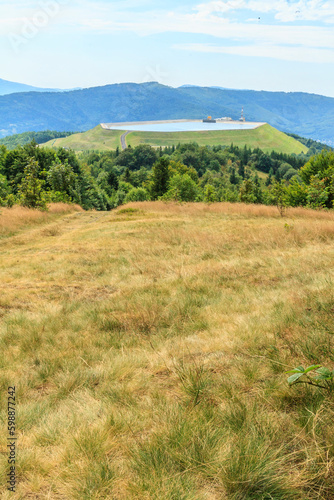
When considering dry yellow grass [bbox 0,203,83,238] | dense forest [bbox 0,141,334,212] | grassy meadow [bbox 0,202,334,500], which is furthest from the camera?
dense forest [bbox 0,141,334,212]

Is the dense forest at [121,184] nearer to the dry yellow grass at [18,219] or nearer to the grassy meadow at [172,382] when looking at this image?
the dry yellow grass at [18,219]

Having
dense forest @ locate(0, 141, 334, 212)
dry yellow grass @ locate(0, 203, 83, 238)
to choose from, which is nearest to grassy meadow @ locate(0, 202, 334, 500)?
dry yellow grass @ locate(0, 203, 83, 238)

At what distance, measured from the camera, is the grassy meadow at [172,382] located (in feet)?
6.75

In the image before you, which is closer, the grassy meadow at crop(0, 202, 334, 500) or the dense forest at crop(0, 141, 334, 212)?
the grassy meadow at crop(0, 202, 334, 500)

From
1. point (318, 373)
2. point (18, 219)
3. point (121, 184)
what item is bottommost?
point (121, 184)

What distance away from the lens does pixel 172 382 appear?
3.36m

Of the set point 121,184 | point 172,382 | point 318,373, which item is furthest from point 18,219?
point 121,184

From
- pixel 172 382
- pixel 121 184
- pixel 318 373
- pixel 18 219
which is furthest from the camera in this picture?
pixel 121 184

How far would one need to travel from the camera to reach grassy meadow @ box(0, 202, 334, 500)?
2.06 metres

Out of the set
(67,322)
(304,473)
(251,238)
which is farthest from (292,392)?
(251,238)

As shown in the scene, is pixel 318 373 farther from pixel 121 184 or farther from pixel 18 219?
pixel 121 184

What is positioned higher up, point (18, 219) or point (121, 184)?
point (18, 219)

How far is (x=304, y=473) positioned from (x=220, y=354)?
194 centimetres

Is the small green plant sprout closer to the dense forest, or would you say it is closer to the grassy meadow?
the grassy meadow
